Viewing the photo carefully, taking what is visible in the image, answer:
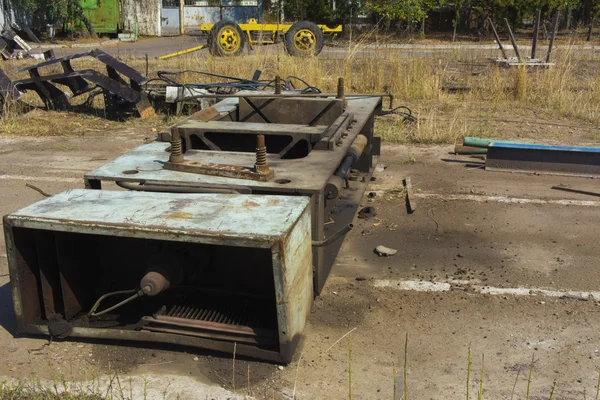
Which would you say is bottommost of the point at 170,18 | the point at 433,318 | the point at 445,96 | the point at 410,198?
the point at 433,318

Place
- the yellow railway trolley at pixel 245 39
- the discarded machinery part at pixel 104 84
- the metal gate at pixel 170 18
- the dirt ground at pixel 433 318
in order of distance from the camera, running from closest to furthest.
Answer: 1. the dirt ground at pixel 433 318
2. the discarded machinery part at pixel 104 84
3. the yellow railway trolley at pixel 245 39
4. the metal gate at pixel 170 18

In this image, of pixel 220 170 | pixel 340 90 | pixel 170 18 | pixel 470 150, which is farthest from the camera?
pixel 170 18

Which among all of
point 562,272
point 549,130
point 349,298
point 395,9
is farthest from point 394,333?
point 395,9

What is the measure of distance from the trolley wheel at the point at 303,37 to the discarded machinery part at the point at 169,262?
11990 millimetres

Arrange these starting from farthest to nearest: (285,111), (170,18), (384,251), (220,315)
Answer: (170,18)
(285,111)
(384,251)
(220,315)

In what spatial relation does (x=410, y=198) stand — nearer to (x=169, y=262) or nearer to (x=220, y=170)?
(x=220, y=170)

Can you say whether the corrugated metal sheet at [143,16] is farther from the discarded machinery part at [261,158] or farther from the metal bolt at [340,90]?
the discarded machinery part at [261,158]

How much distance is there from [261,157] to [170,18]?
24.5m

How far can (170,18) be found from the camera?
26312 millimetres

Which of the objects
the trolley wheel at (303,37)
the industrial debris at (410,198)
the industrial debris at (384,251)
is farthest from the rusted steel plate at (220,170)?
the trolley wheel at (303,37)

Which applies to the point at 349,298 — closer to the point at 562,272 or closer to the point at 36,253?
the point at 562,272

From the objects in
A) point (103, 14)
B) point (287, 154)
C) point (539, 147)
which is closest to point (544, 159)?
point (539, 147)

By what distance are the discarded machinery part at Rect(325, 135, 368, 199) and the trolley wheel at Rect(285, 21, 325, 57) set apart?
34.8 ft

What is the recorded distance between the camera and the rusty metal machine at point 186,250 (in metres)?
2.99
